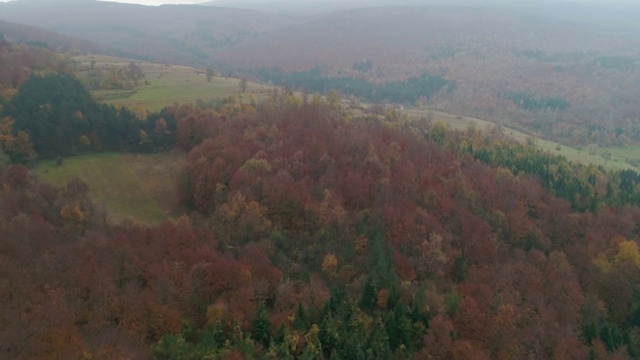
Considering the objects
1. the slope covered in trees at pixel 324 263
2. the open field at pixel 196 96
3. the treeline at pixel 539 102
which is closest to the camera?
the slope covered in trees at pixel 324 263

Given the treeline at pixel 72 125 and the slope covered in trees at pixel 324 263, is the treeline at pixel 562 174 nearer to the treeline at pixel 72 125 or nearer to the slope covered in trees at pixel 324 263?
the slope covered in trees at pixel 324 263

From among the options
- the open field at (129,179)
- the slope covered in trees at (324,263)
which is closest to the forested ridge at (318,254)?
the slope covered in trees at (324,263)

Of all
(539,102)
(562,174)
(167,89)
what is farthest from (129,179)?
(539,102)

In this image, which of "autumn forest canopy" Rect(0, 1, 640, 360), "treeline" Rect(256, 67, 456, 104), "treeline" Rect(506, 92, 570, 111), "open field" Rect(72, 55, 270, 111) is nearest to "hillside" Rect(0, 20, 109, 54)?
"open field" Rect(72, 55, 270, 111)

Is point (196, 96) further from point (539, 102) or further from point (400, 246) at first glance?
point (539, 102)

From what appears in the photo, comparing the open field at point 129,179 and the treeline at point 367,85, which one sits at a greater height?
the treeline at point 367,85

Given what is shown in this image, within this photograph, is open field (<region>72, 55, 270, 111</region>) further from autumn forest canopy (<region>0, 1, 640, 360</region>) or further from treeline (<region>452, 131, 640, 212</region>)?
treeline (<region>452, 131, 640, 212</region>)
